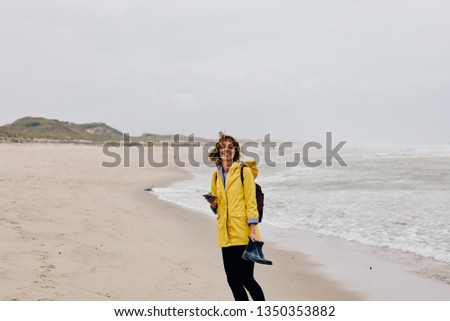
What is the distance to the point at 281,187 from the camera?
1964 centimetres

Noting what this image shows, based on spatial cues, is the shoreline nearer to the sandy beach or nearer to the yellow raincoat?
the sandy beach

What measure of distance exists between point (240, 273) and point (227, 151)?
3.72 feet

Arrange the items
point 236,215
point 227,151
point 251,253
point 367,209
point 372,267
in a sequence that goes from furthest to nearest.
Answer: point 367,209
point 372,267
point 227,151
point 236,215
point 251,253

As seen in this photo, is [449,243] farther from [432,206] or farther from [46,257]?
[46,257]

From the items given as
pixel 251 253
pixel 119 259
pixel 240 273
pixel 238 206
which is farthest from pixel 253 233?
pixel 119 259

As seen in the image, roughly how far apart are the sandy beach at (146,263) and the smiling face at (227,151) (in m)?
1.95

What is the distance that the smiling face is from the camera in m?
4.49

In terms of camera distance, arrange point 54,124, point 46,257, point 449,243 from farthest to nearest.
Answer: point 54,124 < point 449,243 < point 46,257

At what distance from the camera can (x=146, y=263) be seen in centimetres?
697

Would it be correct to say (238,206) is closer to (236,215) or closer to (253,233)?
(236,215)

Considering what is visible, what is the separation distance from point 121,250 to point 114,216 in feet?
11.9


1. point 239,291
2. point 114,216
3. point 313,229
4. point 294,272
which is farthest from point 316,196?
point 239,291

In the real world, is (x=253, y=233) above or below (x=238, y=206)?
below
